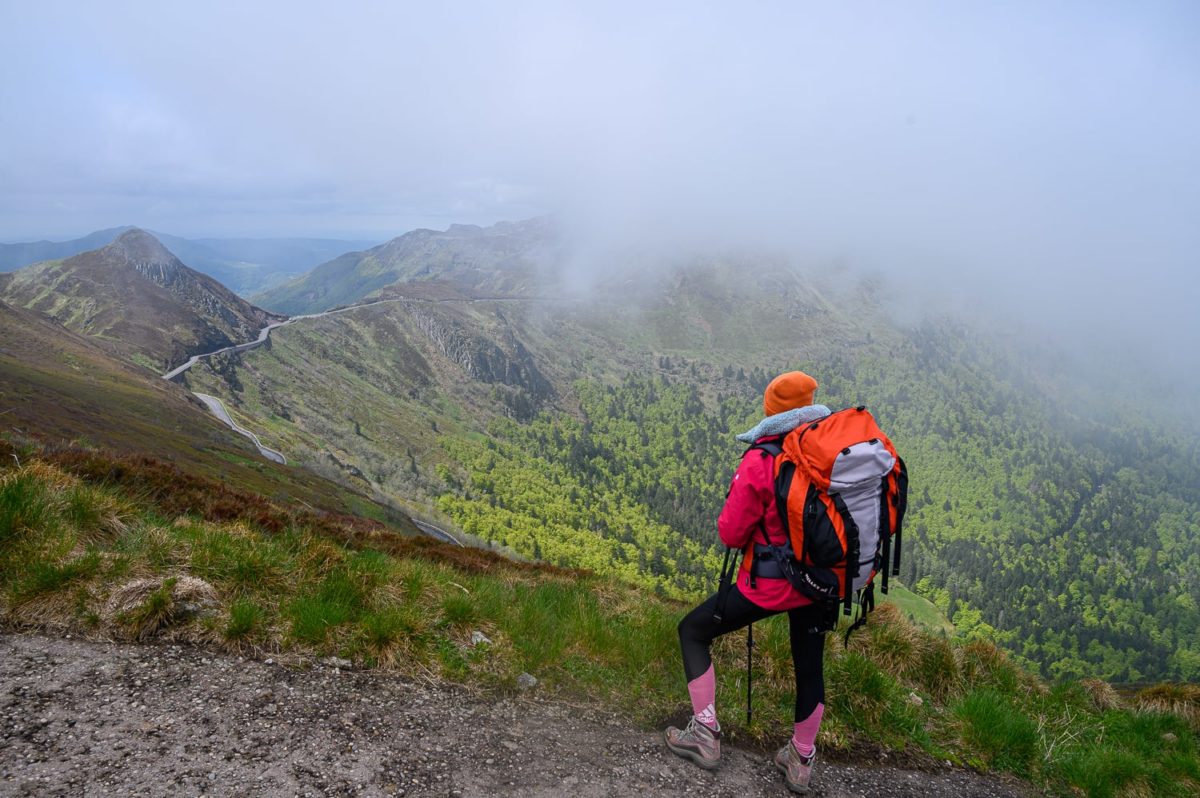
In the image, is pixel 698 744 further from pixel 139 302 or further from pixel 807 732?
pixel 139 302

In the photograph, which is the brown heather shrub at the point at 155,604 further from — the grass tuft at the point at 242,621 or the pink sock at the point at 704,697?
the pink sock at the point at 704,697

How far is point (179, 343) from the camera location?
119375mm

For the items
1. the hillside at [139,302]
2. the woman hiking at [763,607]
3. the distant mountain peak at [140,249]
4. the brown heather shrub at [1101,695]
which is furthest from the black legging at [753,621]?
the distant mountain peak at [140,249]

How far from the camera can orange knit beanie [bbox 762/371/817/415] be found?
574 centimetres

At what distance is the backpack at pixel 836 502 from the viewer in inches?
196

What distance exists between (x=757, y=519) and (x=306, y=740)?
15.1ft

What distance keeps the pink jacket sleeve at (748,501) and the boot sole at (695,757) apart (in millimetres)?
→ 2408

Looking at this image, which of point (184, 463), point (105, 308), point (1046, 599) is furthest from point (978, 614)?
point (105, 308)

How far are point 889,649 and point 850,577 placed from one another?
5.83m

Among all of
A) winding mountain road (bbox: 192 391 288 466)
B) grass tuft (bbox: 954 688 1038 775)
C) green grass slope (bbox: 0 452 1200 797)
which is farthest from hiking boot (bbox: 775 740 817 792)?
winding mountain road (bbox: 192 391 288 466)

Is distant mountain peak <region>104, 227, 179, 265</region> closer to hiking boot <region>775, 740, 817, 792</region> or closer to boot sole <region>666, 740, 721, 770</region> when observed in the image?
boot sole <region>666, 740, 721, 770</region>

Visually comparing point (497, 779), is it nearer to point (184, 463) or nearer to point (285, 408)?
point (184, 463)

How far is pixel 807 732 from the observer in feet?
20.0

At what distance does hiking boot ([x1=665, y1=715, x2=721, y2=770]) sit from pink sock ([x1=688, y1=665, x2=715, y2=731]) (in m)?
0.07
